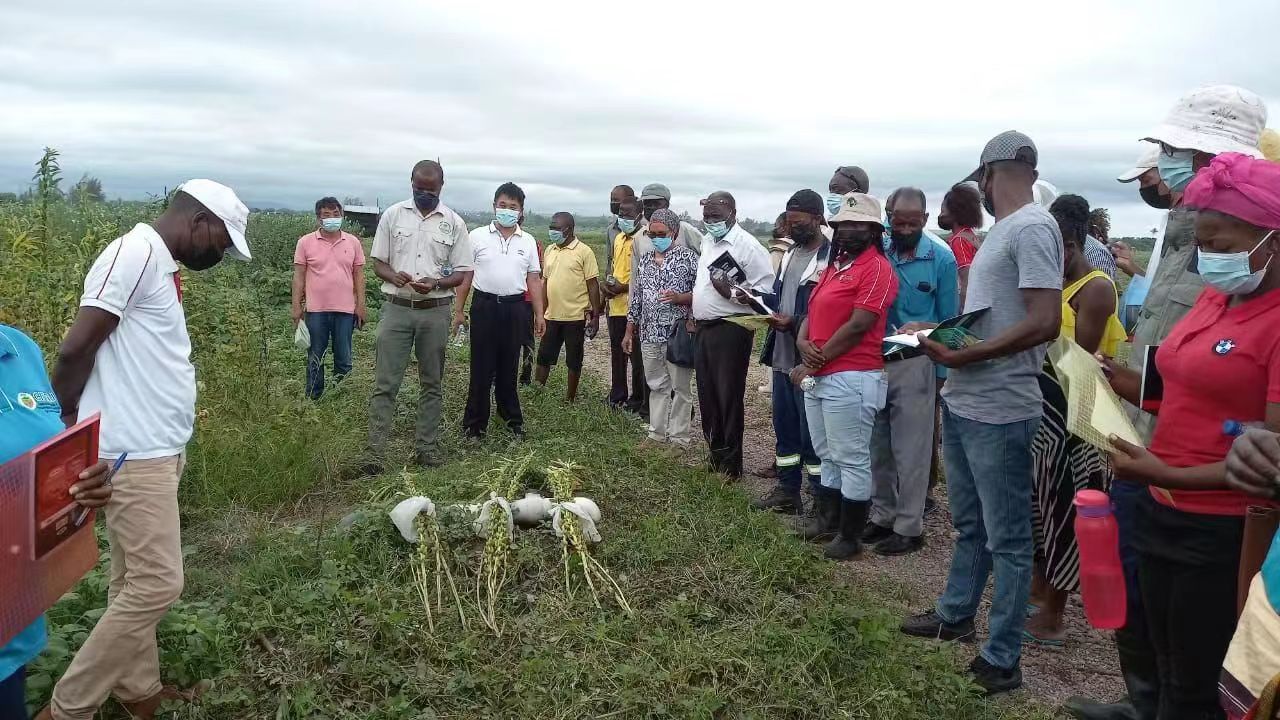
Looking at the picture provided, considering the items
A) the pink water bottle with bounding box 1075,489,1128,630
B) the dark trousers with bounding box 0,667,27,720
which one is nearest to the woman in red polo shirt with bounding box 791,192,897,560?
the pink water bottle with bounding box 1075,489,1128,630

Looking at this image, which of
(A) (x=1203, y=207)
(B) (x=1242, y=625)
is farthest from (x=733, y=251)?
(B) (x=1242, y=625)

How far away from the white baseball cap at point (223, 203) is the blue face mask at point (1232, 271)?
2980 mm

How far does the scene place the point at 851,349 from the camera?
488 cm

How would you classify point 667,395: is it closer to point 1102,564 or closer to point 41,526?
point 1102,564

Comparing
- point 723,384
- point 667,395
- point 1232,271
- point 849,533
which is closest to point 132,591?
point 1232,271

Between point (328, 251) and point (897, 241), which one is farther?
point (328, 251)

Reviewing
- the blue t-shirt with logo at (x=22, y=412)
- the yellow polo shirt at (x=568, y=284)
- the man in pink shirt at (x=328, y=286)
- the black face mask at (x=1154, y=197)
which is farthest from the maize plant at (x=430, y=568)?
the yellow polo shirt at (x=568, y=284)

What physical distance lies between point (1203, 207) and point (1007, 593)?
1.77m

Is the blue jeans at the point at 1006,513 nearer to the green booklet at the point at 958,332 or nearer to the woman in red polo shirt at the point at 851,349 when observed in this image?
the green booklet at the point at 958,332

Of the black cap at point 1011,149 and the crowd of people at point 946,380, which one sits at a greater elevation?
the black cap at point 1011,149

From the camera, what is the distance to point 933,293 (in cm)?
535

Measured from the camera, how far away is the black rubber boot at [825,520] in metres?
5.29

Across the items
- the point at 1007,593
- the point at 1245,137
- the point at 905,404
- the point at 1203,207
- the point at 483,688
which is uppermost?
the point at 1245,137

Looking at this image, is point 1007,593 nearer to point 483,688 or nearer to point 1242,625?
point 1242,625
